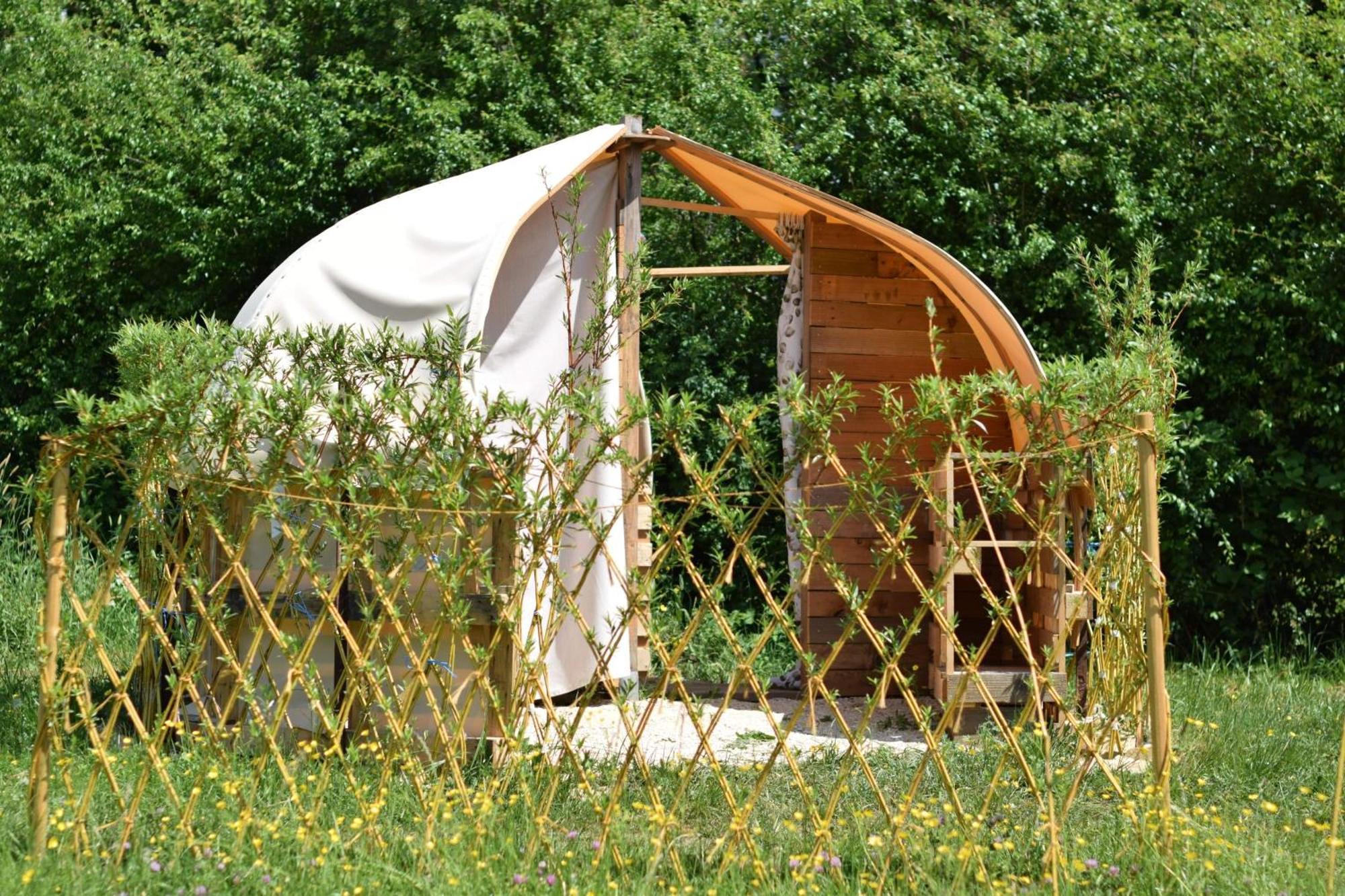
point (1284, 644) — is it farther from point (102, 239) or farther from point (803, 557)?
point (102, 239)

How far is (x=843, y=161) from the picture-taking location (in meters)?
8.40

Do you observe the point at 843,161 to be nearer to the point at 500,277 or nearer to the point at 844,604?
the point at 844,604

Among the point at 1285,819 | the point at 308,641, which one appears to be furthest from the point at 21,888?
the point at 1285,819

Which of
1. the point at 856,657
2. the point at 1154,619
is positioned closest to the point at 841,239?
the point at 856,657

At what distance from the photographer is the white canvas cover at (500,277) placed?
5258 mm

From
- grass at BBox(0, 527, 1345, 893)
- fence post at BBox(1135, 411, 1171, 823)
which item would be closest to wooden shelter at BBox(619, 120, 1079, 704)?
grass at BBox(0, 527, 1345, 893)

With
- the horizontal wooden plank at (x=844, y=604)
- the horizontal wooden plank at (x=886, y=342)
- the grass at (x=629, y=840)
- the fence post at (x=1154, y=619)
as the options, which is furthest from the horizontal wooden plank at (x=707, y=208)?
the fence post at (x=1154, y=619)

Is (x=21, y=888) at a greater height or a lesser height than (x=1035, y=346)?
lesser

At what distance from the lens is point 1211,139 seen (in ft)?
25.6

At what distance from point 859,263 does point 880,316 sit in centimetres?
29

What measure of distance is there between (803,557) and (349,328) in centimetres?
184

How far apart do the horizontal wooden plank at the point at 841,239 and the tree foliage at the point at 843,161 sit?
110 centimetres

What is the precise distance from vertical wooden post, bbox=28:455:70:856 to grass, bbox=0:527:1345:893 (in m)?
0.07

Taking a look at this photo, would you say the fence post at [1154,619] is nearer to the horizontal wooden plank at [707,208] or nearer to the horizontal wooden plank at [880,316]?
the horizontal wooden plank at [880,316]
